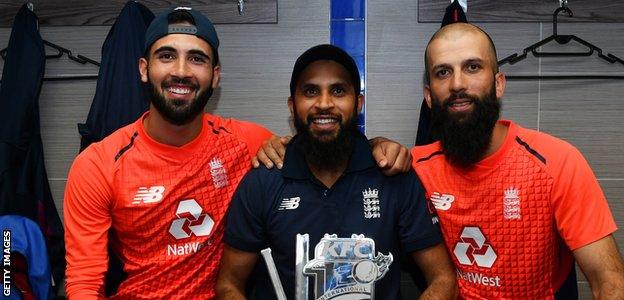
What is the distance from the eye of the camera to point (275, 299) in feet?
4.84

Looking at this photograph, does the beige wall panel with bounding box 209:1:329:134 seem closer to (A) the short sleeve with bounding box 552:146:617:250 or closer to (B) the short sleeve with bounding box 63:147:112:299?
(B) the short sleeve with bounding box 63:147:112:299

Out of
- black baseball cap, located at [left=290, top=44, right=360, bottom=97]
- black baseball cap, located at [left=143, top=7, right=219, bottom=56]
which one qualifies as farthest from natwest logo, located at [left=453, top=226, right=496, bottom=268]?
black baseball cap, located at [left=143, top=7, right=219, bottom=56]

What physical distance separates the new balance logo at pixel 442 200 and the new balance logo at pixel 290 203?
0.39m

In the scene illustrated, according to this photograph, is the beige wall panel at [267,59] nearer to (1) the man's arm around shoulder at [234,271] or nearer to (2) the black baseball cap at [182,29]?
(2) the black baseball cap at [182,29]

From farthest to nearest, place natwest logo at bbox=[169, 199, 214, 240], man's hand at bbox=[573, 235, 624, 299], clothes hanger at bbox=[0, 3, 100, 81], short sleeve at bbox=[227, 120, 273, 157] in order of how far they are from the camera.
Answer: clothes hanger at bbox=[0, 3, 100, 81], short sleeve at bbox=[227, 120, 273, 157], natwest logo at bbox=[169, 199, 214, 240], man's hand at bbox=[573, 235, 624, 299]

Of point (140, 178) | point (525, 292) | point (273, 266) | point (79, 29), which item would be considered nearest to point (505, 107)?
point (525, 292)

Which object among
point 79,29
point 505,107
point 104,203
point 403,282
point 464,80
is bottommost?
point 403,282

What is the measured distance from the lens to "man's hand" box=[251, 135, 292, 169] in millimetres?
1536

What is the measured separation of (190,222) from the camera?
158 cm

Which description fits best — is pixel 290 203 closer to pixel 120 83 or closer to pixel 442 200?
pixel 442 200

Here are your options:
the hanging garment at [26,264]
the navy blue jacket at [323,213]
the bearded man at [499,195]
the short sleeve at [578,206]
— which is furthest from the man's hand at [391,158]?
the hanging garment at [26,264]

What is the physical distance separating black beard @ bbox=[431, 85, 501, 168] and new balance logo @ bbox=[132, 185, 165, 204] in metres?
0.83

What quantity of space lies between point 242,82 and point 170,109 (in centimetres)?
59

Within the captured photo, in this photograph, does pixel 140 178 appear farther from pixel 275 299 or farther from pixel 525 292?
pixel 525 292
